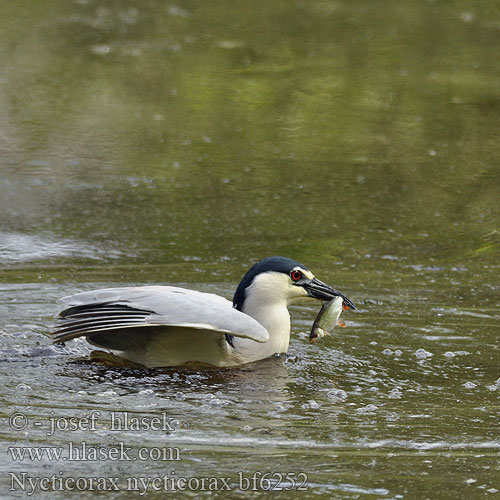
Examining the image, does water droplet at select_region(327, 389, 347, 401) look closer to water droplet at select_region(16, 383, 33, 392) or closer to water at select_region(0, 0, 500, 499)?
water at select_region(0, 0, 500, 499)

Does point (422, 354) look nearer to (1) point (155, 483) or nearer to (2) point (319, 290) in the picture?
(2) point (319, 290)

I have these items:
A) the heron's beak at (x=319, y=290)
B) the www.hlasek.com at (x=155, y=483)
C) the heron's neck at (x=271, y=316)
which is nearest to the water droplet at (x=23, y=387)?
the www.hlasek.com at (x=155, y=483)

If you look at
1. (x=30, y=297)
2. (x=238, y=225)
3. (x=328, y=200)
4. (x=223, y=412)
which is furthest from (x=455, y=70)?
(x=223, y=412)

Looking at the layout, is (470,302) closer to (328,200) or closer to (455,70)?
(328,200)

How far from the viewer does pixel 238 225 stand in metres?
8.92

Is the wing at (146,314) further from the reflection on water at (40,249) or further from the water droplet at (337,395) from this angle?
the reflection on water at (40,249)

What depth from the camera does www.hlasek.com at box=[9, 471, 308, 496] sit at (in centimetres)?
392

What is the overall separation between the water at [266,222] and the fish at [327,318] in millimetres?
159

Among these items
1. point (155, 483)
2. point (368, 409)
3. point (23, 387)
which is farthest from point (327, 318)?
point (155, 483)

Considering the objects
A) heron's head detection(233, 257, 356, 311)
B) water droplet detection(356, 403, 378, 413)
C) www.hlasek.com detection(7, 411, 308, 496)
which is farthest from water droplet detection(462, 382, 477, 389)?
www.hlasek.com detection(7, 411, 308, 496)

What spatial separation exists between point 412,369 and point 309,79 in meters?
8.40

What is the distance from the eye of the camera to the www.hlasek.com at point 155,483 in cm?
392

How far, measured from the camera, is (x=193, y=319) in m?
5.37

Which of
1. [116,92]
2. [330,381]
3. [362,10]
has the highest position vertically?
[362,10]
